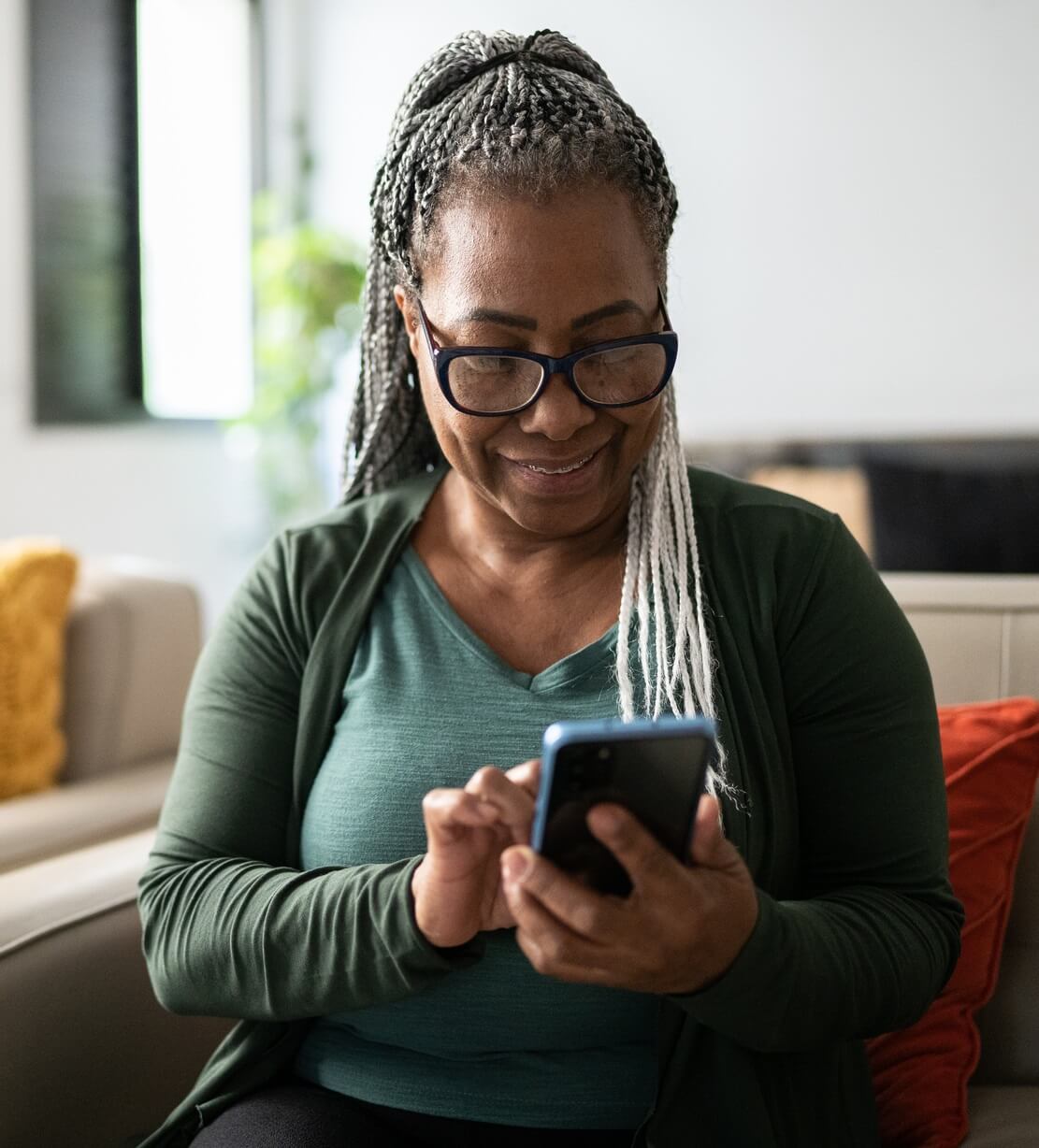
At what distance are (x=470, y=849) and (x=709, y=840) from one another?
0.50 ft

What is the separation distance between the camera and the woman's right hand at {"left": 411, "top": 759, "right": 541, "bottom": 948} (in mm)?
786

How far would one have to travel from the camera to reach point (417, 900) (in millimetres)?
886

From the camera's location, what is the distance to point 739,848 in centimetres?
99

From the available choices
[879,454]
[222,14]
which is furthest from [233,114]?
[879,454]

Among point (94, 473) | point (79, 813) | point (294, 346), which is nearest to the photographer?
point (79, 813)

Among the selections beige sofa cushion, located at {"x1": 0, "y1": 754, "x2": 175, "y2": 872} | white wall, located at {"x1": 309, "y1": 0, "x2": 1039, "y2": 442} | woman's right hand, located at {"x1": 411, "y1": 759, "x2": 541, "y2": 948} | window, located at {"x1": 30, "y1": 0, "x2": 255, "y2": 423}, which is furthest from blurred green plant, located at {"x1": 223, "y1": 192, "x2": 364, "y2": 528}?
woman's right hand, located at {"x1": 411, "y1": 759, "x2": 541, "y2": 948}

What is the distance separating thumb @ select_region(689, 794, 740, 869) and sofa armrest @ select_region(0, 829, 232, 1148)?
2.21ft

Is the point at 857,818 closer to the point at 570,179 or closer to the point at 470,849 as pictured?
the point at 470,849

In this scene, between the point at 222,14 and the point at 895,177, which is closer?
the point at 895,177

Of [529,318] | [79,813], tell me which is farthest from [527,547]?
[79,813]

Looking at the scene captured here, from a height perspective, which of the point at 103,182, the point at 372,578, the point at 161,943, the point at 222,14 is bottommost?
the point at 161,943

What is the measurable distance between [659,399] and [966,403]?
9.61 feet

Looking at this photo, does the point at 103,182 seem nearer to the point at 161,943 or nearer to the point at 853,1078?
the point at 161,943

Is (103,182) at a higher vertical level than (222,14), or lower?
lower
